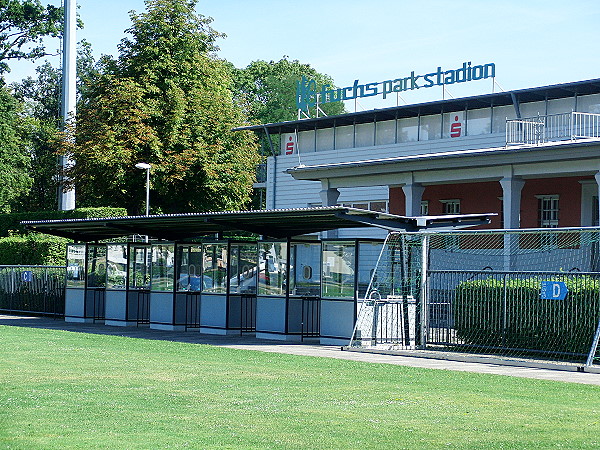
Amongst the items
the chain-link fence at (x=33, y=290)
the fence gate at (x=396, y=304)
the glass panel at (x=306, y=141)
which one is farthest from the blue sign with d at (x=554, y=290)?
the glass panel at (x=306, y=141)

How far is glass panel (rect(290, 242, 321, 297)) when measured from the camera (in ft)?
78.9

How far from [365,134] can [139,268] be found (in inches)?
707

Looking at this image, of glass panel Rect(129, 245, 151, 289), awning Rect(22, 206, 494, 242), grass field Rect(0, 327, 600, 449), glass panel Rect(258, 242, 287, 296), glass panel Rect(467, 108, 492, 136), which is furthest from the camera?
glass panel Rect(467, 108, 492, 136)

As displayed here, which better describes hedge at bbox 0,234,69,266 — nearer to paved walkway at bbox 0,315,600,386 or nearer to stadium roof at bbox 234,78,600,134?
paved walkway at bbox 0,315,600,386

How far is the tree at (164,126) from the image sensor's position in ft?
172

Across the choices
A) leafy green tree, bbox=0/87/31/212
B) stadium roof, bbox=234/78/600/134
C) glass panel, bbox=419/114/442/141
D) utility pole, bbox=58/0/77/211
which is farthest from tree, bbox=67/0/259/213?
glass panel, bbox=419/114/442/141

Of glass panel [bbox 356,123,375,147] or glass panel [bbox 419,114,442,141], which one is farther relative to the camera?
glass panel [bbox 356,123,375,147]

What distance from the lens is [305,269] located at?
2431 cm

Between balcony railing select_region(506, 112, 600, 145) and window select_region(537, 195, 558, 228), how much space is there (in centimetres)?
198

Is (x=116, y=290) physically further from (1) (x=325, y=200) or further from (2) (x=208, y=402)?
(2) (x=208, y=402)

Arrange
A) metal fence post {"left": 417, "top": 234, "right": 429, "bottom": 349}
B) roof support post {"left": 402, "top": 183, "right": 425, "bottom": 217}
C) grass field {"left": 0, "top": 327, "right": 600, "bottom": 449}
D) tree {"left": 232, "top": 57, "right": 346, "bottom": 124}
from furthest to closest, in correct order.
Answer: tree {"left": 232, "top": 57, "right": 346, "bottom": 124} → roof support post {"left": 402, "top": 183, "right": 425, "bottom": 217} → metal fence post {"left": 417, "top": 234, "right": 429, "bottom": 349} → grass field {"left": 0, "top": 327, "right": 600, "bottom": 449}

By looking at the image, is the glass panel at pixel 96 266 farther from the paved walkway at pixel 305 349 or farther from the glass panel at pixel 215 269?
the glass panel at pixel 215 269

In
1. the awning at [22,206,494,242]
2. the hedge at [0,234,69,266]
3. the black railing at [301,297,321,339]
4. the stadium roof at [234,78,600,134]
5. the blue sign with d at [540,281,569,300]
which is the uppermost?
the stadium roof at [234,78,600,134]

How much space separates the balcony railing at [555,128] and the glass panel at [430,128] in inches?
212
